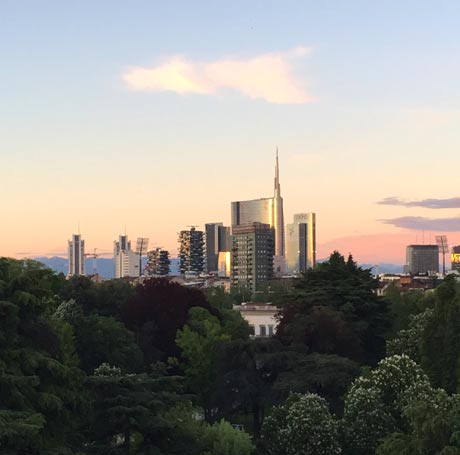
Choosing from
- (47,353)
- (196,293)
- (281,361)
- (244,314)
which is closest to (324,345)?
(281,361)

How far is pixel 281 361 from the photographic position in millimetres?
43969

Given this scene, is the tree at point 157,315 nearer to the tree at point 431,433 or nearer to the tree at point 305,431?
the tree at point 305,431

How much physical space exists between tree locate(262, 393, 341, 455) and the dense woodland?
0.21ft

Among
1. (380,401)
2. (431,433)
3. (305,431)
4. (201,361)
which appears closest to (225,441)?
(305,431)

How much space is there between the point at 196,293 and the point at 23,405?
35.7 meters

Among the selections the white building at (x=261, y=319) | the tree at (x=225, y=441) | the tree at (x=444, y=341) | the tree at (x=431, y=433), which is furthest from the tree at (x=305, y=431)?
the white building at (x=261, y=319)

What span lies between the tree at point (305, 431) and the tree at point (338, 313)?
12.4 m

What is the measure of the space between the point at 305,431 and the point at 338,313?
18.1 m

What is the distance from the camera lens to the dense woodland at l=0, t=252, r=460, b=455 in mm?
29406

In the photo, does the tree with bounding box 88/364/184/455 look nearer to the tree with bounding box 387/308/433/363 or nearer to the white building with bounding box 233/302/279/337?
the tree with bounding box 387/308/433/363

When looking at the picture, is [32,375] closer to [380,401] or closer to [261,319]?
[380,401]

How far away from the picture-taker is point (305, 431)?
118 ft

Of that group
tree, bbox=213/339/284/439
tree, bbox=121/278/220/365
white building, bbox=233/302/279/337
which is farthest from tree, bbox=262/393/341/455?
white building, bbox=233/302/279/337

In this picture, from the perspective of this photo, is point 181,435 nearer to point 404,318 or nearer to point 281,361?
point 281,361
